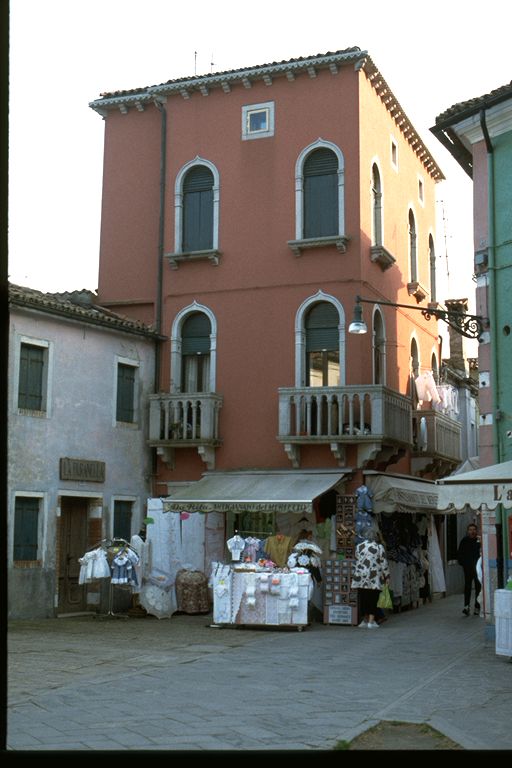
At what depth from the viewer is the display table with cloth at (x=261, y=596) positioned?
15.6 m

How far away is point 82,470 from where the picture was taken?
18.1 m

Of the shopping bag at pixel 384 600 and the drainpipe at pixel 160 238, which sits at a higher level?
the drainpipe at pixel 160 238

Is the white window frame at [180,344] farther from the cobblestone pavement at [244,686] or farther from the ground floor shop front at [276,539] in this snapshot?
the cobblestone pavement at [244,686]

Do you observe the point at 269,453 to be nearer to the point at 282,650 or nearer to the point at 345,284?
the point at 345,284

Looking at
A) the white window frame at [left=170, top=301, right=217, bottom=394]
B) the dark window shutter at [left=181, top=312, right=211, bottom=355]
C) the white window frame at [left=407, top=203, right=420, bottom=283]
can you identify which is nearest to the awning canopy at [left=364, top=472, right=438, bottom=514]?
the white window frame at [left=170, top=301, right=217, bottom=394]

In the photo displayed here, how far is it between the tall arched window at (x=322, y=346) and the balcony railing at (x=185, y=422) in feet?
6.64

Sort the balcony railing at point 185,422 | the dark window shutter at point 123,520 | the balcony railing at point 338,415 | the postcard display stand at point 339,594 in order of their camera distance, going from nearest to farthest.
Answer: the postcard display stand at point 339,594
the balcony railing at point 338,415
the balcony railing at point 185,422
the dark window shutter at point 123,520

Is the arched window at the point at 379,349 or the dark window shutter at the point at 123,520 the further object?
the arched window at the point at 379,349

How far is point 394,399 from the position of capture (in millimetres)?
18781

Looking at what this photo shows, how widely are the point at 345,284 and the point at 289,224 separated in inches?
71.7

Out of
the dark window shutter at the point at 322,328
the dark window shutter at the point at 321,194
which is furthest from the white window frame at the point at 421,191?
the dark window shutter at the point at 322,328

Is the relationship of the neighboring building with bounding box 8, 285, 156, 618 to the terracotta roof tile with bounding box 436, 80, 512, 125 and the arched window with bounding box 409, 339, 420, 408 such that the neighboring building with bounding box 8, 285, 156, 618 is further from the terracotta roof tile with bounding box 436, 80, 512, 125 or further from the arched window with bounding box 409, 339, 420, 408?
the terracotta roof tile with bounding box 436, 80, 512, 125

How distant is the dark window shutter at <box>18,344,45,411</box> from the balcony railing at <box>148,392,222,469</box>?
2.82 meters

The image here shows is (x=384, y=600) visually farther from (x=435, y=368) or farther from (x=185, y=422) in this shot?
(x=435, y=368)
